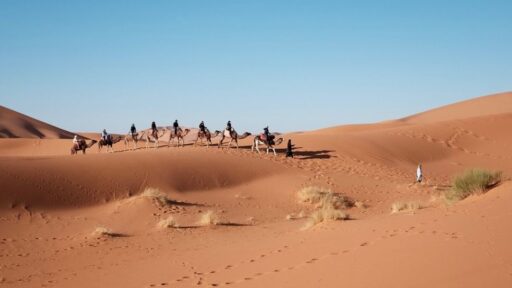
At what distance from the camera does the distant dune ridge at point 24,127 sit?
86500mm

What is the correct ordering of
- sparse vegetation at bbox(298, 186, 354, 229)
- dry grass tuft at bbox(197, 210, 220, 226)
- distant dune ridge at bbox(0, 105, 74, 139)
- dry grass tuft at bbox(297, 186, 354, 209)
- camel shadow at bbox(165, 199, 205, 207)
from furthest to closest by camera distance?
distant dune ridge at bbox(0, 105, 74, 139)
dry grass tuft at bbox(297, 186, 354, 209)
sparse vegetation at bbox(298, 186, 354, 229)
camel shadow at bbox(165, 199, 205, 207)
dry grass tuft at bbox(197, 210, 220, 226)

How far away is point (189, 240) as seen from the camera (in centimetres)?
1744

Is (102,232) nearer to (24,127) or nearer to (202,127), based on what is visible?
(202,127)

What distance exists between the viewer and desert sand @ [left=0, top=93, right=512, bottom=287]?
28.4 ft

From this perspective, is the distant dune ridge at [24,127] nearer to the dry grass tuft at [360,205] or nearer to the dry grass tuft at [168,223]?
the dry grass tuft at [360,205]

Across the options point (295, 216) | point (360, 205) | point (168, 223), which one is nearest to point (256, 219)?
point (295, 216)

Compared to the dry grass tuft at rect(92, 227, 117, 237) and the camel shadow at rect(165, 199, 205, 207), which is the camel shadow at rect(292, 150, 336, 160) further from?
the dry grass tuft at rect(92, 227, 117, 237)

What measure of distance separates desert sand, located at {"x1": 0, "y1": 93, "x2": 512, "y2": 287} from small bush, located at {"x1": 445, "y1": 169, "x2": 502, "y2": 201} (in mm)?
899

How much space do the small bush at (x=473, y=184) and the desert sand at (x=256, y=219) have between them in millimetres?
899

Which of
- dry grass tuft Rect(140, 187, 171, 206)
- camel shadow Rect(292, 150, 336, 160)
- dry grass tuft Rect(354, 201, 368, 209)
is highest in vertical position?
camel shadow Rect(292, 150, 336, 160)

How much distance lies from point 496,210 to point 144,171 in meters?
19.4

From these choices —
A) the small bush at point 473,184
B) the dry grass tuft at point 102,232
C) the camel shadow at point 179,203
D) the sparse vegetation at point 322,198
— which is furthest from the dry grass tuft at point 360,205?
the dry grass tuft at point 102,232

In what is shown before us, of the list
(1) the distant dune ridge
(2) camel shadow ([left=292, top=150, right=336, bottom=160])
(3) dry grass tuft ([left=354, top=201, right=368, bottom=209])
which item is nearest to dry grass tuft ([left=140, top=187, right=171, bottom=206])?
(3) dry grass tuft ([left=354, top=201, right=368, bottom=209])

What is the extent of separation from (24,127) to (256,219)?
81.2 m
